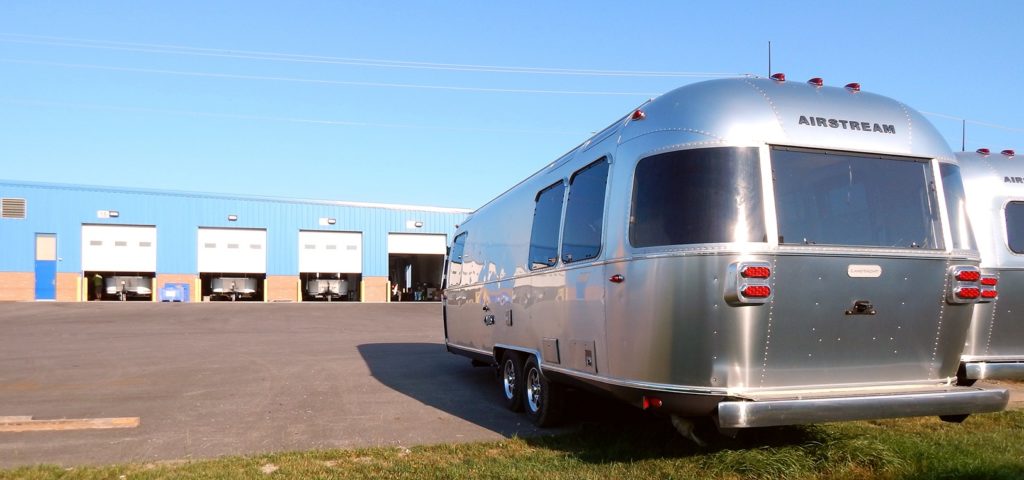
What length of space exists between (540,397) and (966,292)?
401cm

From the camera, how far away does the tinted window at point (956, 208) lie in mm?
5930

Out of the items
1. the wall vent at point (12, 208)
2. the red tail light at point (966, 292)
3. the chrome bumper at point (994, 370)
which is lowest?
the chrome bumper at point (994, 370)

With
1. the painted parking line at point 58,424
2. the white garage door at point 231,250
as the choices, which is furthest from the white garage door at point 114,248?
the painted parking line at point 58,424

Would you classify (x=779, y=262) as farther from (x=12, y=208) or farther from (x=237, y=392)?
(x=12, y=208)

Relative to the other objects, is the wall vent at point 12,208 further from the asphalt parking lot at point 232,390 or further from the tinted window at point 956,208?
the tinted window at point 956,208

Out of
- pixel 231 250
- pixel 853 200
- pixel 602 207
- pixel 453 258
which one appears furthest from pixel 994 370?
pixel 231 250

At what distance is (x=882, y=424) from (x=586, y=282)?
3556 millimetres

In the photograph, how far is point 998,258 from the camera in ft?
29.6

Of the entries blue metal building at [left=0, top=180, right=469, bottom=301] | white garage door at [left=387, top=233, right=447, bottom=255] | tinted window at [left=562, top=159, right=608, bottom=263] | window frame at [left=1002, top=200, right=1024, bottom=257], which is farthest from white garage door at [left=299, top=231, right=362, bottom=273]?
window frame at [left=1002, top=200, right=1024, bottom=257]

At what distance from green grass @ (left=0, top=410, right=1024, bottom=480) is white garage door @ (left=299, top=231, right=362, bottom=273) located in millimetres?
35182

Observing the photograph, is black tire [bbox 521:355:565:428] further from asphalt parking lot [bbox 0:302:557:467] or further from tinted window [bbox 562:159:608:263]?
tinted window [bbox 562:159:608:263]

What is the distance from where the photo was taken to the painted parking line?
8133mm

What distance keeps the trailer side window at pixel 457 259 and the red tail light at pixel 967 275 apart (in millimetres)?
7468

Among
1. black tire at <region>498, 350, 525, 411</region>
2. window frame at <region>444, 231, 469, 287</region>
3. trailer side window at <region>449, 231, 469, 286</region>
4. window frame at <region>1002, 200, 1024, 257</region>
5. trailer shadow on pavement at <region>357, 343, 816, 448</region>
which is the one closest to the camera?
trailer shadow on pavement at <region>357, 343, 816, 448</region>
